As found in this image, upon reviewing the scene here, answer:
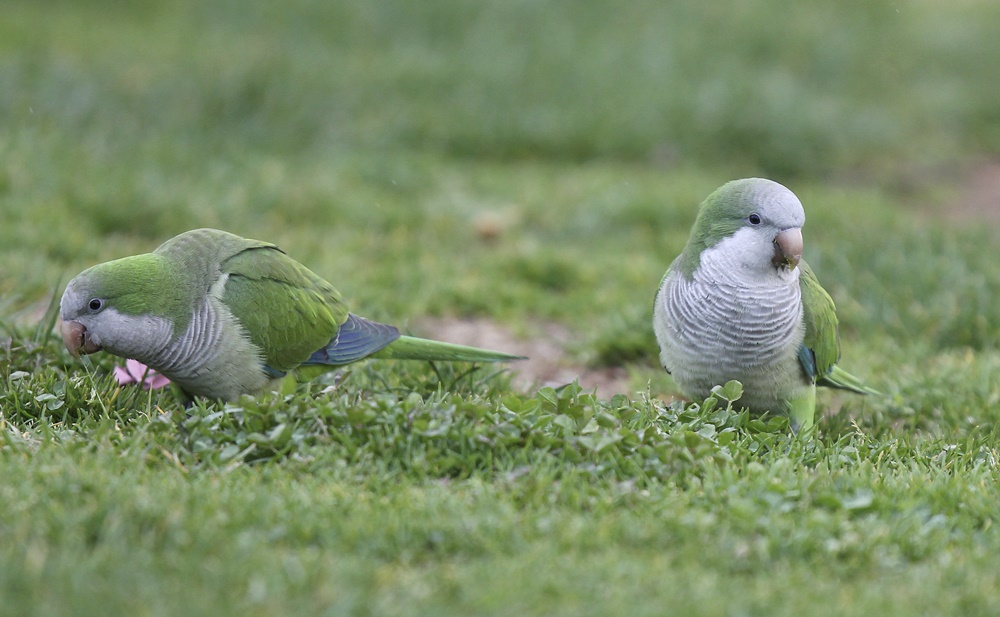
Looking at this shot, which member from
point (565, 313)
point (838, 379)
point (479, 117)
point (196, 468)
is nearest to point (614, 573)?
point (196, 468)

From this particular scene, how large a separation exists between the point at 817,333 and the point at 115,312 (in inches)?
98.9

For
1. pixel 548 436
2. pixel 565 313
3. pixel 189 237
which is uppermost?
pixel 189 237

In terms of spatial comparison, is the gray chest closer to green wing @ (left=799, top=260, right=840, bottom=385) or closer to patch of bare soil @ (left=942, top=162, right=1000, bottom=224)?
green wing @ (left=799, top=260, right=840, bottom=385)

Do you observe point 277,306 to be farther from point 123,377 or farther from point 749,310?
point 749,310

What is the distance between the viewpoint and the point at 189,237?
375cm

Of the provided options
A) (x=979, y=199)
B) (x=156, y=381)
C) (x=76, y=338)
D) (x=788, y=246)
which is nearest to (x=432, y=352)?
(x=156, y=381)

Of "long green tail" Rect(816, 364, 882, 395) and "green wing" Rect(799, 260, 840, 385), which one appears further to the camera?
"long green tail" Rect(816, 364, 882, 395)

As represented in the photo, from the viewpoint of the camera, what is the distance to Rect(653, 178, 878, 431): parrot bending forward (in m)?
3.55

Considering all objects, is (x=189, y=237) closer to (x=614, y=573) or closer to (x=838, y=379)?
(x=614, y=573)

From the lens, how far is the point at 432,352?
3.98 m

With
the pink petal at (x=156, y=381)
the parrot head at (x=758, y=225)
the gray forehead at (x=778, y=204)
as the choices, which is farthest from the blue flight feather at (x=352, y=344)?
the gray forehead at (x=778, y=204)

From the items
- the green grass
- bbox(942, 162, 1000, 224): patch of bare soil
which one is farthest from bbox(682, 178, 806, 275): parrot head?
bbox(942, 162, 1000, 224): patch of bare soil

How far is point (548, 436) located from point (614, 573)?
75 cm

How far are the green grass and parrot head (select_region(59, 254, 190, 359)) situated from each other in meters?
0.22
